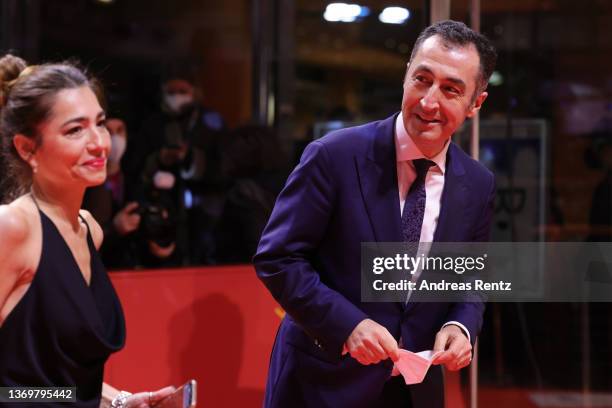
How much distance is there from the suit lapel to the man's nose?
0.13 meters

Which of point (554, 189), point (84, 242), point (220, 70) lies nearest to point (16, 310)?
point (84, 242)

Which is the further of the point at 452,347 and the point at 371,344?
the point at 452,347

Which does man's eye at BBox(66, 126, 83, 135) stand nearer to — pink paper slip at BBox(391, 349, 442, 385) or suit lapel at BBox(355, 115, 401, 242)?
suit lapel at BBox(355, 115, 401, 242)

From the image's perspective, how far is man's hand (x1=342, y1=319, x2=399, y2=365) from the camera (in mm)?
1810

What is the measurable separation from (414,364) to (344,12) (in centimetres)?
214

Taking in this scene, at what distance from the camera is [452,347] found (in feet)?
6.30

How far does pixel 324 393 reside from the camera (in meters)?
2.00

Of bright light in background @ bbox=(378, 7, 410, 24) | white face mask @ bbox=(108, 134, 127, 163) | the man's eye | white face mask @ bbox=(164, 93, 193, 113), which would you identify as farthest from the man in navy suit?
white face mask @ bbox=(164, 93, 193, 113)

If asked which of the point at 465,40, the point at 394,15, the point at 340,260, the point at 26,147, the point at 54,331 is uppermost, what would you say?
the point at 394,15

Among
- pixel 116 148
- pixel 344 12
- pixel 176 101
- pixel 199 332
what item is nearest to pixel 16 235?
pixel 199 332

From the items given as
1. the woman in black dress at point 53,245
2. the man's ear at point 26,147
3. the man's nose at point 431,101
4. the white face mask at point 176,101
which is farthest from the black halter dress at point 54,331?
the white face mask at point 176,101

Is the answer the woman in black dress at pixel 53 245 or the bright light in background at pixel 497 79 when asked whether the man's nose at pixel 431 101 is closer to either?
the woman in black dress at pixel 53 245

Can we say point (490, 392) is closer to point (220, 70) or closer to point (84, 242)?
point (220, 70)

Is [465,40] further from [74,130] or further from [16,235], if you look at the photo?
[16,235]
